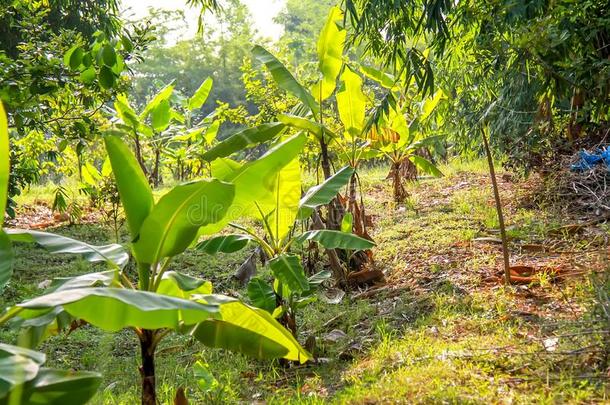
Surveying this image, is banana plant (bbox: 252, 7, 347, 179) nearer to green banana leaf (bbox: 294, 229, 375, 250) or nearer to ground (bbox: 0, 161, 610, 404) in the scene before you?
green banana leaf (bbox: 294, 229, 375, 250)

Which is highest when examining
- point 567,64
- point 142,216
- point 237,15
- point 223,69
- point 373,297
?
point 237,15

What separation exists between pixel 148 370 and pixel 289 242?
165 cm

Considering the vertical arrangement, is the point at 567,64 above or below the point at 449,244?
above

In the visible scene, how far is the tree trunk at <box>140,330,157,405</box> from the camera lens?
2.85 m

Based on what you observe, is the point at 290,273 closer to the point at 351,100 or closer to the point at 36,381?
the point at 36,381

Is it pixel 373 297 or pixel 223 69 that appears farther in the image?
pixel 223 69

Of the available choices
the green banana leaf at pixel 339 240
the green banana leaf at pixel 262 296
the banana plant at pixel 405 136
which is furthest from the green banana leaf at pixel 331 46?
the green banana leaf at pixel 262 296

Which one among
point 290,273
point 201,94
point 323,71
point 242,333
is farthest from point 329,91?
point 201,94

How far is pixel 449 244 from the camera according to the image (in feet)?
19.9

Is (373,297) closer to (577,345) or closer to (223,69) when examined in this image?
(577,345)

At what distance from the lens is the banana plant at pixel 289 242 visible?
3.81 metres

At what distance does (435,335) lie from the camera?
12.5 feet

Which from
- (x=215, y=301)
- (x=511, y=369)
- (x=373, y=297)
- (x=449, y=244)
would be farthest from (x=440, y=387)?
(x=449, y=244)

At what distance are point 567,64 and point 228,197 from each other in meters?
2.82
